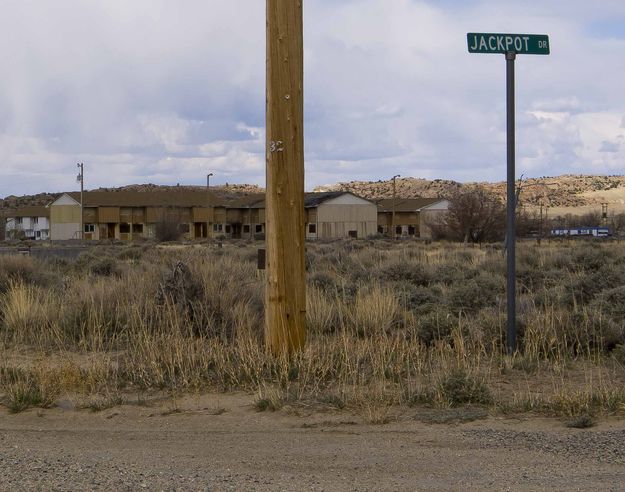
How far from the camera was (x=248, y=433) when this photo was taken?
7656 millimetres

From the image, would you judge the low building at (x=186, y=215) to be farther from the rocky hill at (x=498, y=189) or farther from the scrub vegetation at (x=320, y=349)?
the scrub vegetation at (x=320, y=349)

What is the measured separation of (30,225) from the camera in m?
112

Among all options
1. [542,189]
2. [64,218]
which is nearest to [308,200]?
[64,218]

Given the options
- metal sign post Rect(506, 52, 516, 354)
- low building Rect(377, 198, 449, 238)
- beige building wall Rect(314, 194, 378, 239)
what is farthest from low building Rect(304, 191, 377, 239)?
metal sign post Rect(506, 52, 516, 354)

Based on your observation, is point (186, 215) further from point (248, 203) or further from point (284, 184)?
point (284, 184)

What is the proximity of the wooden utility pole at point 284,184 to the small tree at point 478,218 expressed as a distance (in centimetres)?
5069

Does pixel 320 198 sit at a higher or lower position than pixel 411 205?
higher

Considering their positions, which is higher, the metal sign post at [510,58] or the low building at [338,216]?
the low building at [338,216]

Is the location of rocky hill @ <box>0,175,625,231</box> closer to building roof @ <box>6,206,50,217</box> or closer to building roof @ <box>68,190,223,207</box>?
building roof @ <box>6,206,50,217</box>

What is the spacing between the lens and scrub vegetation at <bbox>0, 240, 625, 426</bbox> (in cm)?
869

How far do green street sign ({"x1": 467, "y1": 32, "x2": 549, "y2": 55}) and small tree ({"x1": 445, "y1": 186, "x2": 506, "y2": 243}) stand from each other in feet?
164

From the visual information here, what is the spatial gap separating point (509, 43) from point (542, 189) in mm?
153733

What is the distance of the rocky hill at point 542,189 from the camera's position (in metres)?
148

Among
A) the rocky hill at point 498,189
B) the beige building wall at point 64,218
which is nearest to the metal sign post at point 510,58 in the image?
the beige building wall at point 64,218
